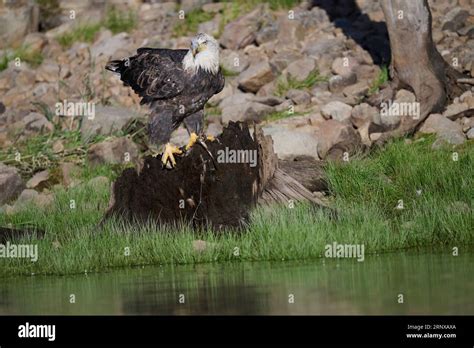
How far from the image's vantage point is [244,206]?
39.7 feet

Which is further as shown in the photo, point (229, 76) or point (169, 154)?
point (229, 76)

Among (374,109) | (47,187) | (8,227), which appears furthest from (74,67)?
(8,227)

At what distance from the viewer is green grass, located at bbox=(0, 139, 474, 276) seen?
11156 millimetres

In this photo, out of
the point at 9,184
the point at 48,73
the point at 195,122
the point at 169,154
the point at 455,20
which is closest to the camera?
the point at 169,154

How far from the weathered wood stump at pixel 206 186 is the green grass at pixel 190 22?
10.0 m

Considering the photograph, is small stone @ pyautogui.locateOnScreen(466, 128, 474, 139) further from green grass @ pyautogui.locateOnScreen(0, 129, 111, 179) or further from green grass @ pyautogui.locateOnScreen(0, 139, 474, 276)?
green grass @ pyautogui.locateOnScreen(0, 129, 111, 179)

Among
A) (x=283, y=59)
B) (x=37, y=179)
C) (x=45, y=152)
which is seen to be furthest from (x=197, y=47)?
(x=283, y=59)

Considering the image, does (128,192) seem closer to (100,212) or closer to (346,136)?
(100,212)

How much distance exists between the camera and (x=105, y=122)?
1764cm

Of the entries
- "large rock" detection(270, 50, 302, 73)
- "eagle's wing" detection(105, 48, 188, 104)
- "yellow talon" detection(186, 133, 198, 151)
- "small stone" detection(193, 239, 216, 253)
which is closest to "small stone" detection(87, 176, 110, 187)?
"eagle's wing" detection(105, 48, 188, 104)

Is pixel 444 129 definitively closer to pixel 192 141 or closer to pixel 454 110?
pixel 454 110

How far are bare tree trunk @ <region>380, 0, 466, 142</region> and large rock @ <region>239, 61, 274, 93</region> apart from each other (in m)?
2.79

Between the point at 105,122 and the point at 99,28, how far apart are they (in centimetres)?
646

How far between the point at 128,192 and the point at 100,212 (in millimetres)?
1474
